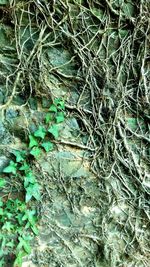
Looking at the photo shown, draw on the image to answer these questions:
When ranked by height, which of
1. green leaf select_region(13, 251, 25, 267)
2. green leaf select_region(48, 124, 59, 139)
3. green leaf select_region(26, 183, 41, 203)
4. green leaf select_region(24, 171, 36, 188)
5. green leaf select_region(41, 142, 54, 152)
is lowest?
green leaf select_region(13, 251, 25, 267)

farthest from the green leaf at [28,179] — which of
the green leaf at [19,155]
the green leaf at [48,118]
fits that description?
the green leaf at [48,118]

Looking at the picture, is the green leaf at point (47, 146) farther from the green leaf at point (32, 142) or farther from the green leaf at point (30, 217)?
the green leaf at point (30, 217)

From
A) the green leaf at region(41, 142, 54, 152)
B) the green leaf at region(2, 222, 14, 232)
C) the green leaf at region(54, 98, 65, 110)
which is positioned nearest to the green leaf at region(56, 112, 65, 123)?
the green leaf at region(54, 98, 65, 110)

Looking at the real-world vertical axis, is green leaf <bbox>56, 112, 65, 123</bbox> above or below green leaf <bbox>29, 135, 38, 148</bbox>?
above

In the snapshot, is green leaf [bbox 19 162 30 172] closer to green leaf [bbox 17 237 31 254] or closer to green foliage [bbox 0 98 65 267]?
green foliage [bbox 0 98 65 267]

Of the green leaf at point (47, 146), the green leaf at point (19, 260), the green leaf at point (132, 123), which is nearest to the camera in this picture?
the green leaf at point (19, 260)

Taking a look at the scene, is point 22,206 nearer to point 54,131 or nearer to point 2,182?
point 2,182

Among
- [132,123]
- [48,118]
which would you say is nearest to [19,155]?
[48,118]

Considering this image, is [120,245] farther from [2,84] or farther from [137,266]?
[2,84]
